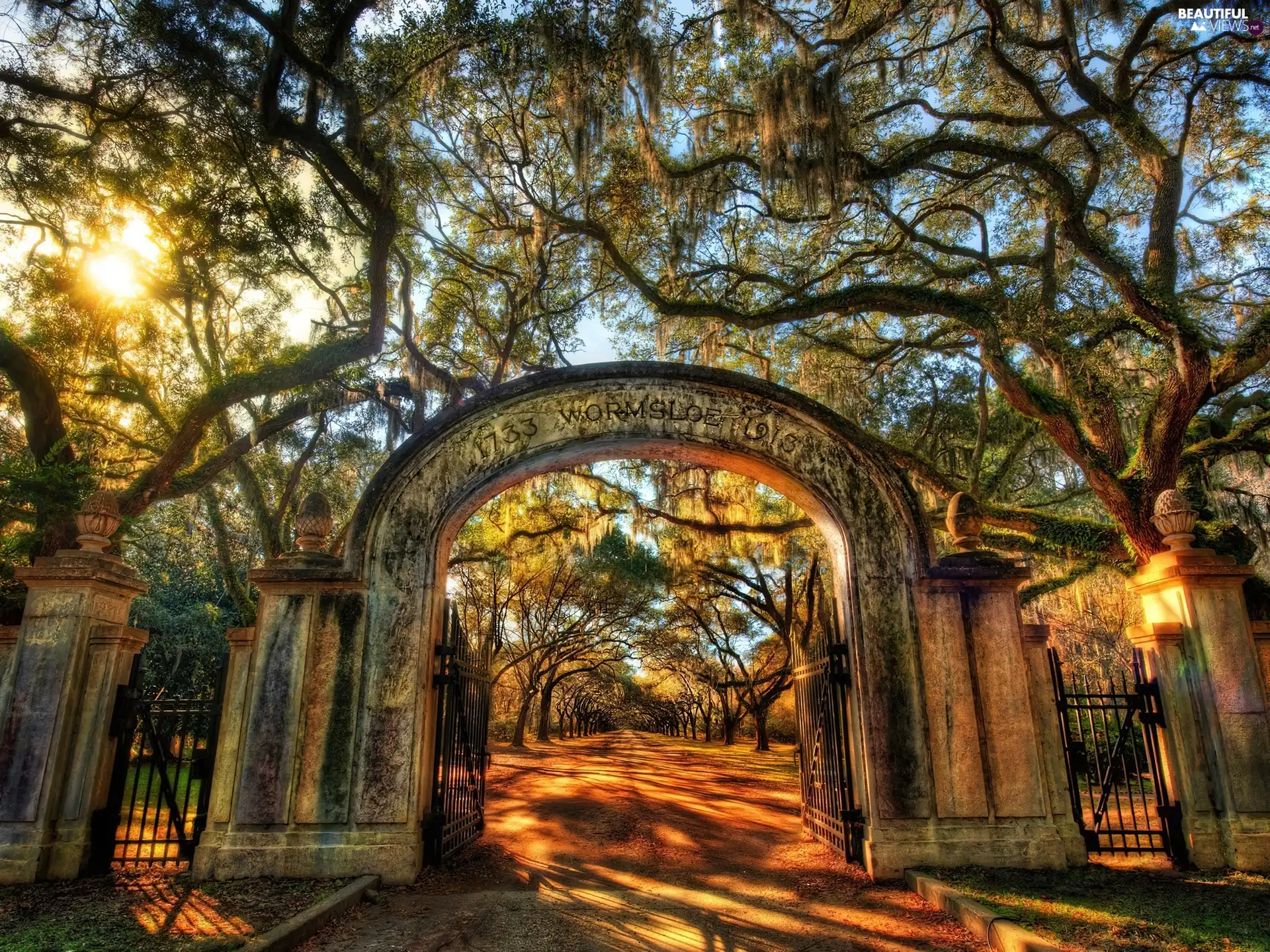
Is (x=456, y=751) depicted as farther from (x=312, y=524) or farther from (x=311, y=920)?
(x=312, y=524)

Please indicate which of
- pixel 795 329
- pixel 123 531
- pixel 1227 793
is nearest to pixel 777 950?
pixel 1227 793

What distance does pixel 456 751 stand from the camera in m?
6.92

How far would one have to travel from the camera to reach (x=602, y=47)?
349 inches

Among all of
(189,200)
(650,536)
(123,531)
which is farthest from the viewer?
(650,536)

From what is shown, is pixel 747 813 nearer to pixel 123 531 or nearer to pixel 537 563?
pixel 123 531

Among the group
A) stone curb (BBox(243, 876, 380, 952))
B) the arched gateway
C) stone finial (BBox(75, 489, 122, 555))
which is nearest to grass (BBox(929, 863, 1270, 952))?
the arched gateway

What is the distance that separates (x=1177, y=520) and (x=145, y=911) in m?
8.62

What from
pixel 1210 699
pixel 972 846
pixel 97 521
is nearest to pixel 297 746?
pixel 97 521

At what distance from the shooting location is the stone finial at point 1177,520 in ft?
20.9

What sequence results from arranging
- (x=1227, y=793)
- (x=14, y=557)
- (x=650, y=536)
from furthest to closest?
(x=650, y=536), (x=14, y=557), (x=1227, y=793)

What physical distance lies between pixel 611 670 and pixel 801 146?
37429 millimetres

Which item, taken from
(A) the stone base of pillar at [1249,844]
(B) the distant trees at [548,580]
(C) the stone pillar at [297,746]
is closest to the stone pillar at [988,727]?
(A) the stone base of pillar at [1249,844]

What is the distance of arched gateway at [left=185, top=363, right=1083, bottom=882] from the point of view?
5.92m

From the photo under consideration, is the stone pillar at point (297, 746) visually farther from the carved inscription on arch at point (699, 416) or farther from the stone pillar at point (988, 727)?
the stone pillar at point (988, 727)
